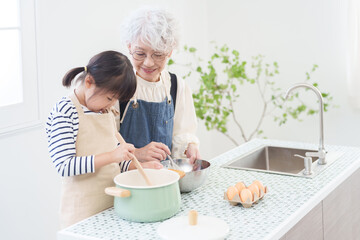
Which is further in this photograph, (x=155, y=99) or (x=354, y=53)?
(x=354, y=53)

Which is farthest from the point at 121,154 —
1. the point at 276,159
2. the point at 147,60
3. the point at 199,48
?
the point at 199,48

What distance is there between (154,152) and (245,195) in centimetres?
40

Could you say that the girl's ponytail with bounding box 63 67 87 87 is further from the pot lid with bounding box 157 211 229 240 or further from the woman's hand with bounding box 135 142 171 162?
the pot lid with bounding box 157 211 229 240

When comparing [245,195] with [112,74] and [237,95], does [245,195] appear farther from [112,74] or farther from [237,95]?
[237,95]

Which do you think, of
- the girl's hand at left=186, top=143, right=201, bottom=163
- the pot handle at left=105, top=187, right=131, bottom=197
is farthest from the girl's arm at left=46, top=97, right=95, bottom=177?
the girl's hand at left=186, top=143, right=201, bottom=163

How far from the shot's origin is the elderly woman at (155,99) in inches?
82.7

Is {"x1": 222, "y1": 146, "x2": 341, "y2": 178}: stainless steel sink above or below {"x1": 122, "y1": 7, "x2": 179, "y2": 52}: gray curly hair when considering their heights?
below

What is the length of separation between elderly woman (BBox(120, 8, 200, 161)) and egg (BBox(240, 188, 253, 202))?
35 cm

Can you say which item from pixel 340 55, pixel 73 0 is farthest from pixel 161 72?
pixel 340 55

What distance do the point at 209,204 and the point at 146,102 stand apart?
563 millimetres

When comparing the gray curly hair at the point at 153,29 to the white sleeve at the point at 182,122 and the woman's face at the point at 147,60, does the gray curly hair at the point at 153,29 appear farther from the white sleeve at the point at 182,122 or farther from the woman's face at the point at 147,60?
the white sleeve at the point at 182,122

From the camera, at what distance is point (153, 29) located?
2.08 meters

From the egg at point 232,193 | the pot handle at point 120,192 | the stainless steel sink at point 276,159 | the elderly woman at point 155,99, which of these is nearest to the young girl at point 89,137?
the pot handle at point 120,192

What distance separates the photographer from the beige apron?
1799 millimetres
